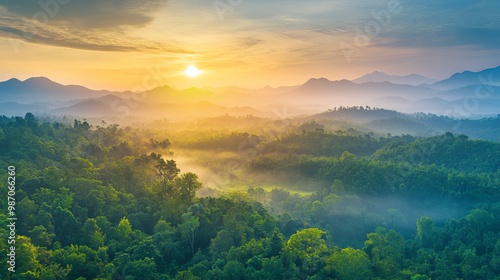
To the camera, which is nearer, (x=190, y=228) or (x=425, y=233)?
(x=190, y=228)

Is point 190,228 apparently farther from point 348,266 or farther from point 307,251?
point 348,266

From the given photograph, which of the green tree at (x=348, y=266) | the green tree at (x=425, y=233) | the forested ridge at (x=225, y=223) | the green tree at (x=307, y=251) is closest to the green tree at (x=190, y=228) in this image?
the forested ridge at (x=225, y=223)

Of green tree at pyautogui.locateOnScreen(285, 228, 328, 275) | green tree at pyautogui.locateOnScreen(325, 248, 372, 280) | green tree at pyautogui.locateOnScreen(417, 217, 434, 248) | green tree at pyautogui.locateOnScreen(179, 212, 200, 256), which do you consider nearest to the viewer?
green tree at pyautogui.locateOnScreen(325, 248, 372, 280)

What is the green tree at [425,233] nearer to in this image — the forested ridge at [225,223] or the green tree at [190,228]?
the forested ridge at [225,223]

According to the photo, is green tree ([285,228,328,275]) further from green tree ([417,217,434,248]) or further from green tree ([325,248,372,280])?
green tree ([417,217,434,248])

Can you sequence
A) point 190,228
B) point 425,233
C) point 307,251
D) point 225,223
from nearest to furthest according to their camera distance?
point 307,251, point 190,228, point 225,223, point 425,233

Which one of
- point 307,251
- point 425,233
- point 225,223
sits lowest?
point 425,233

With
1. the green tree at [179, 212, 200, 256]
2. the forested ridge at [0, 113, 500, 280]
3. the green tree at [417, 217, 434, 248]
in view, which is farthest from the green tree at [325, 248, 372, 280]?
the green tree at [417, 217, 434, 248]

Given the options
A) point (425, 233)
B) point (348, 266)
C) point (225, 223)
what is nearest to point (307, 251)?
point (348, 266)

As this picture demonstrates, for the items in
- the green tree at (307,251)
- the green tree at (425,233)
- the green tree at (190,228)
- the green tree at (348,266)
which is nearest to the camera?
the green tree at (348,266)
